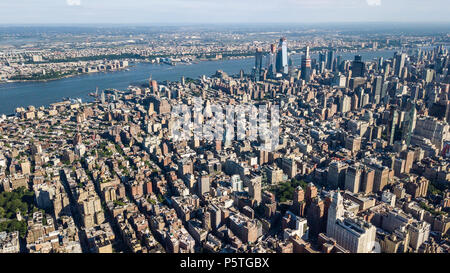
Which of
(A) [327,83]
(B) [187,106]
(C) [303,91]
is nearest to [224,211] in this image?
(B) [187,106]

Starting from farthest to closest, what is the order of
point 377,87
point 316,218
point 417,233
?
point 377,87 → point 316,218 → point 417,233

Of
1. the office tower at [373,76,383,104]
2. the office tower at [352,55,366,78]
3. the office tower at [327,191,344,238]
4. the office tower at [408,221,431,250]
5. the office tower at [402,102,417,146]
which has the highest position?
the office tower at [352,55,366,78]

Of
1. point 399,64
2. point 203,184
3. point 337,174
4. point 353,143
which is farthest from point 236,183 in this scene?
point 399,64

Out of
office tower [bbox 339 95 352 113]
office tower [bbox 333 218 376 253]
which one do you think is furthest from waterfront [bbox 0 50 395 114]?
office tower [bbox 333 218 376 253]

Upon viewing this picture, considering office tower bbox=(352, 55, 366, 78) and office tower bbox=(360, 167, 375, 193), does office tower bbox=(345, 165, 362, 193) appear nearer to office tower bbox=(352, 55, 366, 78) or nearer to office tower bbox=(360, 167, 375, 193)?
office tower bbox=(360, 167, 375, 193)

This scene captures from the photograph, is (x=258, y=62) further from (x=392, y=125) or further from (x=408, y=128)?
(x=408, y=128)

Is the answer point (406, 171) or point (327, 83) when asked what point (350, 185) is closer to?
point (406, 171)
